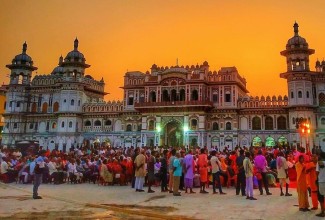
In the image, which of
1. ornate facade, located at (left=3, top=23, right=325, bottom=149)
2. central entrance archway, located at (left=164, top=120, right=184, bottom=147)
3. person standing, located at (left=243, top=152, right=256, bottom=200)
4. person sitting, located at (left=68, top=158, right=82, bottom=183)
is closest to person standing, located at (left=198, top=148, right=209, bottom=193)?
person standing, located at (left=243, top=152, right=256, bottom=200)

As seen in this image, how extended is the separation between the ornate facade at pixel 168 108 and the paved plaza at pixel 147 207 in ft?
86.9

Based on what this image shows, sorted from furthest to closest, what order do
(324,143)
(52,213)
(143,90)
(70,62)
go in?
1. (70,62)
2. (143,90)
3. (324,143)
4. (52,213)

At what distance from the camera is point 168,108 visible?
4534 cm

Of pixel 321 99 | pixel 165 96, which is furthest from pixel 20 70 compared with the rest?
pixel 321 99

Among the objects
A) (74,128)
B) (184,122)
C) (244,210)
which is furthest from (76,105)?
(244,210)

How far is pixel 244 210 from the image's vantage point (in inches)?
402

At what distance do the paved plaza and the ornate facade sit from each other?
2649cm

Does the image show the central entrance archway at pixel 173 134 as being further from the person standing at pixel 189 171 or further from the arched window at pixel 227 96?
the person standing at pixel 189 171

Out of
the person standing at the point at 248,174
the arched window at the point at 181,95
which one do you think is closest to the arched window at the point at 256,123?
the arched window at the point at 181,95

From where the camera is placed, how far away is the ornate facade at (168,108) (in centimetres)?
4106

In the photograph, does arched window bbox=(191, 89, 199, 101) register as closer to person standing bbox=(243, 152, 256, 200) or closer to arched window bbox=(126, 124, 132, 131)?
arched window bbox=(126, 124, 132, 131)

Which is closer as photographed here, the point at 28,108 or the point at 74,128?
the point at 74,128

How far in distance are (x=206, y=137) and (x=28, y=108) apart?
1218 inches

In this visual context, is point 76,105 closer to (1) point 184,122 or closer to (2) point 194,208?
(1) point 184,122
